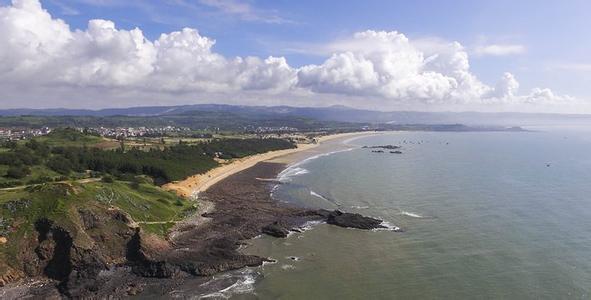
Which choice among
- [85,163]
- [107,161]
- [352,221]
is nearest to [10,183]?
[85,163]

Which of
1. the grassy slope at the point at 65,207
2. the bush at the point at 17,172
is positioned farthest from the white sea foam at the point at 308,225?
the bush at the point at 17,172

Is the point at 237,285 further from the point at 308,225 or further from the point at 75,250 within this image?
the point at 308,225

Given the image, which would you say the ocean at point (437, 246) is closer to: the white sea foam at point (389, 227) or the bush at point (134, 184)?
the white sea foam at point (389, 227)

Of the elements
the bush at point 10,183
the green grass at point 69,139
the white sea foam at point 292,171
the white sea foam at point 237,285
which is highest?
the green grass at point 69,139

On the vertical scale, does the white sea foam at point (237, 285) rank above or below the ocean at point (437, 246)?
below

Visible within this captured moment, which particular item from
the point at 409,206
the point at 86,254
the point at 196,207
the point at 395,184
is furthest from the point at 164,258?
the point at 395,184

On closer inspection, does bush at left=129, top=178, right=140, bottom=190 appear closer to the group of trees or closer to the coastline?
the group of trees

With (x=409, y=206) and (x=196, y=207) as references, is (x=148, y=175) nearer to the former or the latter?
(x=196, y=207)

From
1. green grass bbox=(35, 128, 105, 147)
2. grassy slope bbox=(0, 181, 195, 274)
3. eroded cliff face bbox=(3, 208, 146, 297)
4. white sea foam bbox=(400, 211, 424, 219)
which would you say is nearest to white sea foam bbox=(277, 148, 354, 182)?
white sea foam bbox=(400, 211, 424, 219)
